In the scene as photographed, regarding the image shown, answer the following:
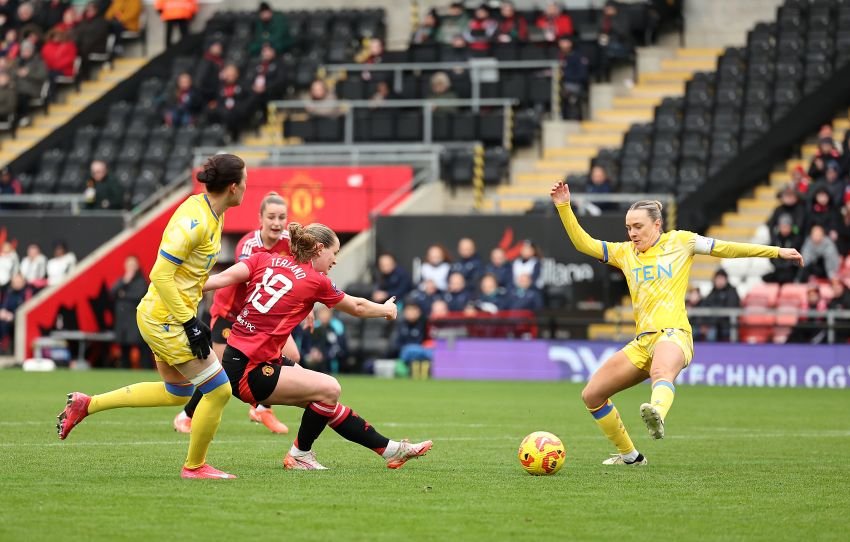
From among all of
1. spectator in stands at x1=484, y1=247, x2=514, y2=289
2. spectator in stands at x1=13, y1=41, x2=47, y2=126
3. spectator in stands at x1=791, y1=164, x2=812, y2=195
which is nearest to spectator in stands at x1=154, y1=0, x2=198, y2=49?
spectator in stands at x1=13, y1=41, x2=47, y2=126

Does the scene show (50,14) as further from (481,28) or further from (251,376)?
(251,376)

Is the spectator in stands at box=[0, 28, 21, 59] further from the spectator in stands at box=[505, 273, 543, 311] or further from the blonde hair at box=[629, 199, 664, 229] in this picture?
the blonde hair at box=[629, 199, 664, 229]

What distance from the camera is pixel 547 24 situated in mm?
33688

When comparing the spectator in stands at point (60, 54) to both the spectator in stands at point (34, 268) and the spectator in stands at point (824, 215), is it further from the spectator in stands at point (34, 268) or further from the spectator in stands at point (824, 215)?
the spectator in stands at point (824, 215)

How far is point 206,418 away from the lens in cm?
978

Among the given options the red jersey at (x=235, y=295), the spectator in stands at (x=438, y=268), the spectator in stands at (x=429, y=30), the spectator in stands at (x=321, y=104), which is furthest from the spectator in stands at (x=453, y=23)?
the red jersey at (x=235, y=295)

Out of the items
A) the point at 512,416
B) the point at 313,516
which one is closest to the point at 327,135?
the point at 512,416

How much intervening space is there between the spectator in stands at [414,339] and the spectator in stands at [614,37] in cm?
887

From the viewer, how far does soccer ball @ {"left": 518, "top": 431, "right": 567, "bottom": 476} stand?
1070 cm

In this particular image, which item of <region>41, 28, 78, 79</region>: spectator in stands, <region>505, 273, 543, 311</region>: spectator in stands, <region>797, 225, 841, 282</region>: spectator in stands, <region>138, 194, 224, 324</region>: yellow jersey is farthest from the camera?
<region>41, 28, 78, 79</region>: spectator in stands

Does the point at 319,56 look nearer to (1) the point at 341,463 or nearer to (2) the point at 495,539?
(1) the point at 341,463

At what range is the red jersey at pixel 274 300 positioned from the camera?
1057 cm

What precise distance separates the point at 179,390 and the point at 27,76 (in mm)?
27718

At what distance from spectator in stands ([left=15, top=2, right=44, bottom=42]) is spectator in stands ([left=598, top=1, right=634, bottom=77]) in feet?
46.0
